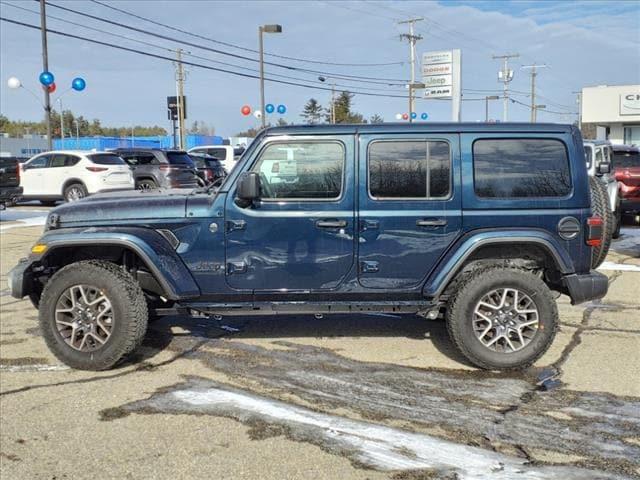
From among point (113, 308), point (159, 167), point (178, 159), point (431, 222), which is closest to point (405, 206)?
point (431, 222)

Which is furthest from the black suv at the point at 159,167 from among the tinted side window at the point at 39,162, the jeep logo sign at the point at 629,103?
the jeep logo sign at the point at 629,103

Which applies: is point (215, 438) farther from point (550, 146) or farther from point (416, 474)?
point (550, 146)

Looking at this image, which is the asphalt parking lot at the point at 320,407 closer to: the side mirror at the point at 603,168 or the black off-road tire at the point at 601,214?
the black off-road tire at the point at 601,214

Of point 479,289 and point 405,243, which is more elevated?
point 405,243

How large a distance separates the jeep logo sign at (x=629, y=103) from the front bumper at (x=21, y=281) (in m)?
46.5

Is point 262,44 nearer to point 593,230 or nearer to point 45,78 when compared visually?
point 45,78

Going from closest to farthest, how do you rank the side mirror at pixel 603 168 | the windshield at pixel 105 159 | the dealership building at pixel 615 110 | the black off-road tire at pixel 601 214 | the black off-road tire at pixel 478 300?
the black off-road tire at pixel 478 300 → the black off-road tire at pixel 601 214 → the side mirror at pixel 603 168 → the windshield at pixel 105 159 → the dealership building at pixel 615 110

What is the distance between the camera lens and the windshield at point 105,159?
62.2 ft

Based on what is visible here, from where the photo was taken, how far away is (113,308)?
509 centimetres

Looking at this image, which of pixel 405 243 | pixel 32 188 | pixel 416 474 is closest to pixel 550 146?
pixel 405 243

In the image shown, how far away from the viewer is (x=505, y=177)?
16.9 ft

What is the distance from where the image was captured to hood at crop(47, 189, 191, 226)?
5.16 m

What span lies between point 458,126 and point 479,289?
1.31 m

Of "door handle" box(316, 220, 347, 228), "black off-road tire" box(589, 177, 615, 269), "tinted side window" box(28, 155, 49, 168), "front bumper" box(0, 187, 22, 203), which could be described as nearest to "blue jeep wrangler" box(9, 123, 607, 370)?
"door handle" box(316, 220, 347, 228)
